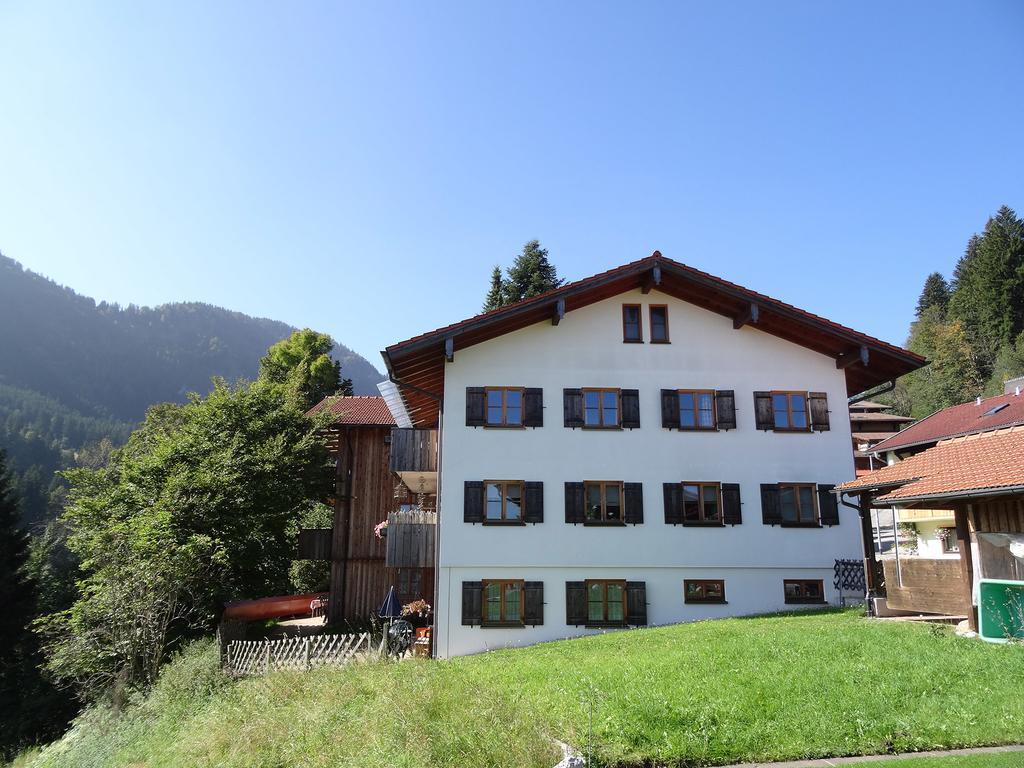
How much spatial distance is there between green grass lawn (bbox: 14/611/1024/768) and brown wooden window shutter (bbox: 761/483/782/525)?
5891mm

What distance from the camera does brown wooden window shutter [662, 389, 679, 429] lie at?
21.0 metres

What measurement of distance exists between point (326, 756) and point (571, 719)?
3194 millimetres

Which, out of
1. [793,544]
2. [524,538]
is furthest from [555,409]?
[793,544]

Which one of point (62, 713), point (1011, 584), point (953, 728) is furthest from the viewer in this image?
point (62, 713)

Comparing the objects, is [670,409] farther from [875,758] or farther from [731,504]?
[875,758]

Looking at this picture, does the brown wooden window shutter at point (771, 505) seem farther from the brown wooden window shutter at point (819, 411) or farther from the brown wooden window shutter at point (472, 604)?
the brown wooden window shutter at point (472, 604)

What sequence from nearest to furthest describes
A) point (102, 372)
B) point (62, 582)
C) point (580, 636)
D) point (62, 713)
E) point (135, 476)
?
1. point (580, 636)
2. point (135, 476)
3. point (62, 713)
4. point (62, 582)
5. point (102, 372)

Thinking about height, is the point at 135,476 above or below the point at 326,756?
above

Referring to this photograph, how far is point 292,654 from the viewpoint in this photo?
18.5 metres

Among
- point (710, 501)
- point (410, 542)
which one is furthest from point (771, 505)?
point (410, 542)

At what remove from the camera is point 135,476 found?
27.4 meters

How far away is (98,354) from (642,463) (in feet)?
603

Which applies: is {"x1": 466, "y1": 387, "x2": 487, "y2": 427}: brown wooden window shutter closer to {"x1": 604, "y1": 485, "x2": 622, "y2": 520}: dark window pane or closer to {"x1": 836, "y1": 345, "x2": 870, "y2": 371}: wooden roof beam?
{"x1": 604, "y1": 485, "x2": 622, "y2": 520}: dark window pane

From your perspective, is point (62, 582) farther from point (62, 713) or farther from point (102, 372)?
point (102, 372)
